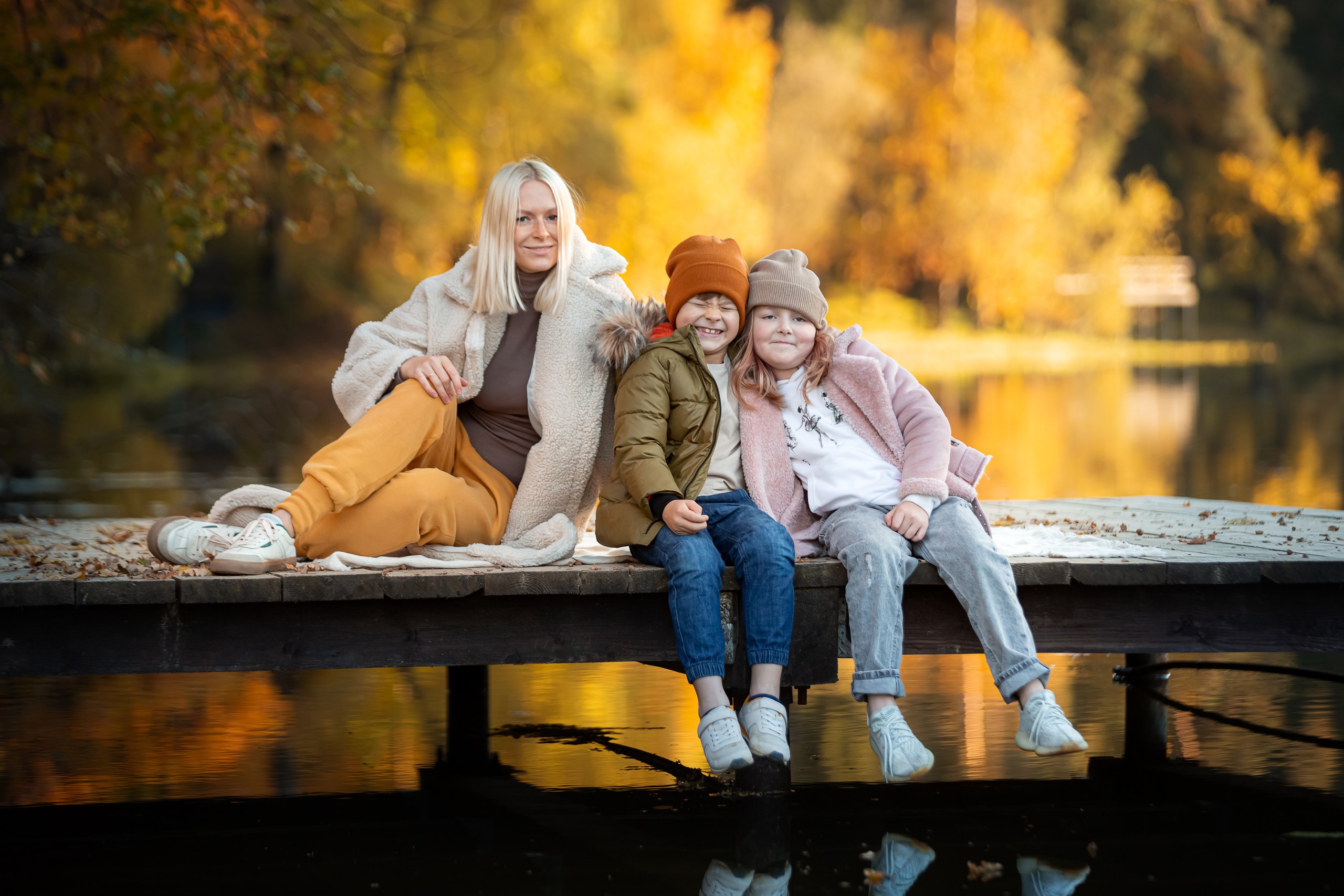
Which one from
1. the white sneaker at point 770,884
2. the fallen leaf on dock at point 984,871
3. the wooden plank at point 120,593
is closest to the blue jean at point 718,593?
the white sneaker at point 770,884

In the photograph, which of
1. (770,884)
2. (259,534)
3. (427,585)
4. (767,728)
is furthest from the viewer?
(259,534)

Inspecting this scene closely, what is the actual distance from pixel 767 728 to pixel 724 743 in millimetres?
139

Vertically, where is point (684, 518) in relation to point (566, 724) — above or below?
above

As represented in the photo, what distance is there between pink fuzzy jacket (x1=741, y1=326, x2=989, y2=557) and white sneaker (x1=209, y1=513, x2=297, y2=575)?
1.28 m

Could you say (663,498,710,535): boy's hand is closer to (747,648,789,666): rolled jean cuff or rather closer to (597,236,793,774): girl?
(597,236,793,774): girl

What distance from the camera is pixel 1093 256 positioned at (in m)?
39.6

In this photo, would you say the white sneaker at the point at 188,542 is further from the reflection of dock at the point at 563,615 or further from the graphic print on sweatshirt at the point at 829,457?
the graphic print on sweatshirt at the point at 829,457

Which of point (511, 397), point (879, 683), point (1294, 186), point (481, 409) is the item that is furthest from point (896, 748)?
point (1294, 186)

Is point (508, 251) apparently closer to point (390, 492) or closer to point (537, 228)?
point (537, 228)

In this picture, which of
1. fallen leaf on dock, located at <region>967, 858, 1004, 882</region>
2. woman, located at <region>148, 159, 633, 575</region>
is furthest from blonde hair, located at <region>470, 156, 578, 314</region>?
fallen leaf on dock, located at <region>967, 858, 1004, 882</region>

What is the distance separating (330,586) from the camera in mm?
3738

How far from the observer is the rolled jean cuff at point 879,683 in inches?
146

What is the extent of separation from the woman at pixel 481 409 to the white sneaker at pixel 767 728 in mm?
789

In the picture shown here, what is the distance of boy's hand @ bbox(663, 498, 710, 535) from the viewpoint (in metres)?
3.78
